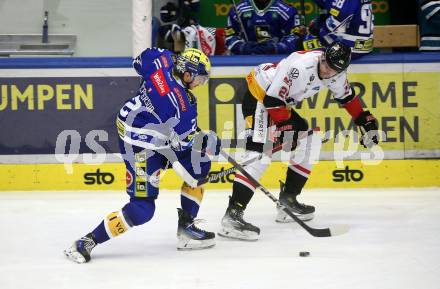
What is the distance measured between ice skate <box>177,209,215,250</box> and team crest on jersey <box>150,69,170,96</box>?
78 centimetres

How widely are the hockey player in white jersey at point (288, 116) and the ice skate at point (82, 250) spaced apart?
3.35 ft

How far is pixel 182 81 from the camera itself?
4.84 meters

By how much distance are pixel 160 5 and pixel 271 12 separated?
227 centimetres

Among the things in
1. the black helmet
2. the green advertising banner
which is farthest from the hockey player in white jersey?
the green advertising banner

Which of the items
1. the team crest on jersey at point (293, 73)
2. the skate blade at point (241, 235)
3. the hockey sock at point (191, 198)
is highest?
the team crest on jersey at point (293, 73)

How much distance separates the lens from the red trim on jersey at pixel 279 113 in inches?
211

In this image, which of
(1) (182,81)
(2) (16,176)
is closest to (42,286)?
(1) (182,81)

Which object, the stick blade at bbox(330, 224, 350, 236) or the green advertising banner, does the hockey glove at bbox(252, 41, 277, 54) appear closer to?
the green advertising banner

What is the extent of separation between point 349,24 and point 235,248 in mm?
2629

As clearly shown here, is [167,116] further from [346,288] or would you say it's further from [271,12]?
[271,12]

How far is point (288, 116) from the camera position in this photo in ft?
17.8

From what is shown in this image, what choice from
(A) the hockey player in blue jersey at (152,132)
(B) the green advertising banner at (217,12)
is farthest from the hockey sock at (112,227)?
(B) the green advertising banner at (217,12)

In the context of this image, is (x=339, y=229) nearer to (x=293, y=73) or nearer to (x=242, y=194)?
(x=242, y=194)

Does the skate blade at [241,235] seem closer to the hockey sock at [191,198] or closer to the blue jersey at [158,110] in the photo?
the hockey sock at [191,198]
